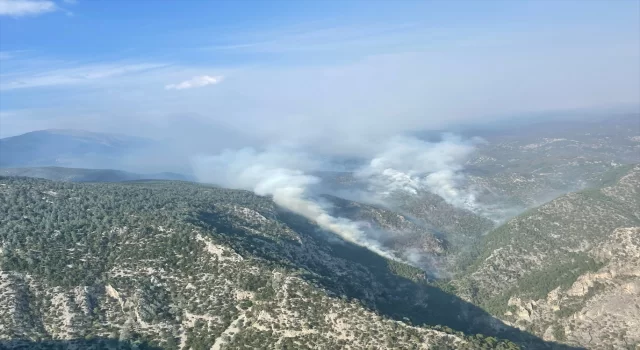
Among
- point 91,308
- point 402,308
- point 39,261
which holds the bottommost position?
point 402,308

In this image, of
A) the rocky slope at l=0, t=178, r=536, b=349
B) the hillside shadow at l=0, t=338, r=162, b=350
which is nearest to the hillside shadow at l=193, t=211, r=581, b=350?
the rocky slope at l=0, t=178, r=536, b=349

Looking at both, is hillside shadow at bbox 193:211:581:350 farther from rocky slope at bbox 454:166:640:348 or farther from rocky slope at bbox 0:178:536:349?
rocky slope at bbox 454:166:640:348

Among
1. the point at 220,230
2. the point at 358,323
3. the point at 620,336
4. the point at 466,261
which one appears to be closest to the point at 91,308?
the point at 220,230

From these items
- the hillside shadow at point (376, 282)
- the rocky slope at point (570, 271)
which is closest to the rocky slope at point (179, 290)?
the hillside shadow at point (376, 282)

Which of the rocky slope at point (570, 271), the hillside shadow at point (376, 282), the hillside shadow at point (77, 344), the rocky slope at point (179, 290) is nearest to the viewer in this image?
the hillside shadow at point (77, 344)

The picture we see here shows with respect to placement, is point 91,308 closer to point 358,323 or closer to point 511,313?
point 358,323

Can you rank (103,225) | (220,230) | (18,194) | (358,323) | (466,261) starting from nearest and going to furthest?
(358,323) < (103,225) < (220,230) < (18,194) < (466,261)

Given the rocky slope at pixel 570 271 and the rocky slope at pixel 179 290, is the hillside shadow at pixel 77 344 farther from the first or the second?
the rocky slope at pixel 570 271
